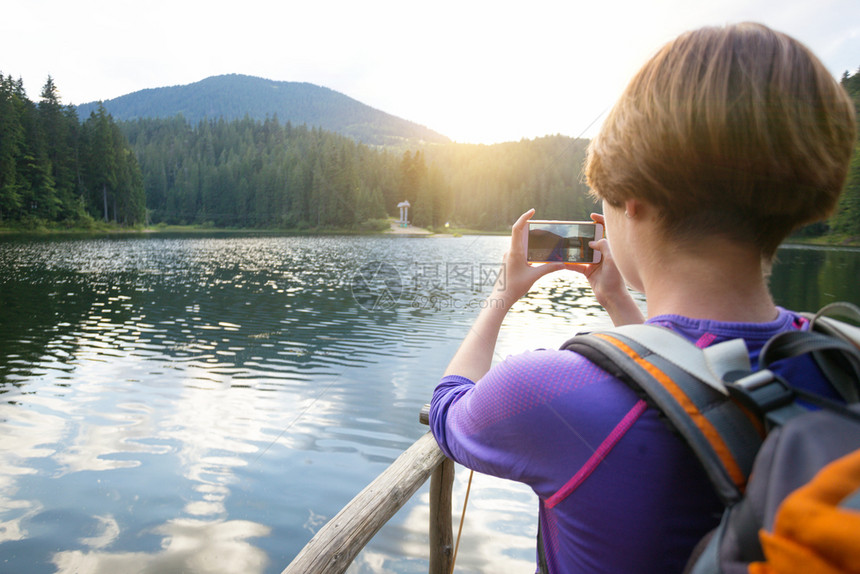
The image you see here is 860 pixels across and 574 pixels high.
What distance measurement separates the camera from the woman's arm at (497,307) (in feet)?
4.79

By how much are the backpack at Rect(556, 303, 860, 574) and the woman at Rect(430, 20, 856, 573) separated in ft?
0.20

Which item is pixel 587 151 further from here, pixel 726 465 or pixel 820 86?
pixel 726 465

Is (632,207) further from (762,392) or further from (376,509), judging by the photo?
(376,509)

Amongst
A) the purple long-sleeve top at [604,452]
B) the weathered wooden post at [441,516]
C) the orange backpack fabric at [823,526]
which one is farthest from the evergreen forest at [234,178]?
the orange backpack fabric at [823,526]

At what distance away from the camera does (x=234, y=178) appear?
105 m

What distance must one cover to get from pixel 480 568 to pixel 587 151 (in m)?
5.04

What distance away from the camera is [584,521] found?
0.99 metres

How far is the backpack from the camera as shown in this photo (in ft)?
1.60

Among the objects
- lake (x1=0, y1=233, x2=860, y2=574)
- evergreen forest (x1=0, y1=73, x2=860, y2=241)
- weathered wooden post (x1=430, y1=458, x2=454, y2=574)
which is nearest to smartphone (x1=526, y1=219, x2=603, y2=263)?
weathered wooden post (x1=430, y1=458, x2=454, y2=574)

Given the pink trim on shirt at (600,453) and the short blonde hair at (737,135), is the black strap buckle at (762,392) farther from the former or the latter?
the short blonde hair at (737,135)

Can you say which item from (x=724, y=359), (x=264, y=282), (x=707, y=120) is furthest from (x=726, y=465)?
(x=264, y=282)

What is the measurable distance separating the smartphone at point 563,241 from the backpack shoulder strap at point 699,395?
3.25 ft
